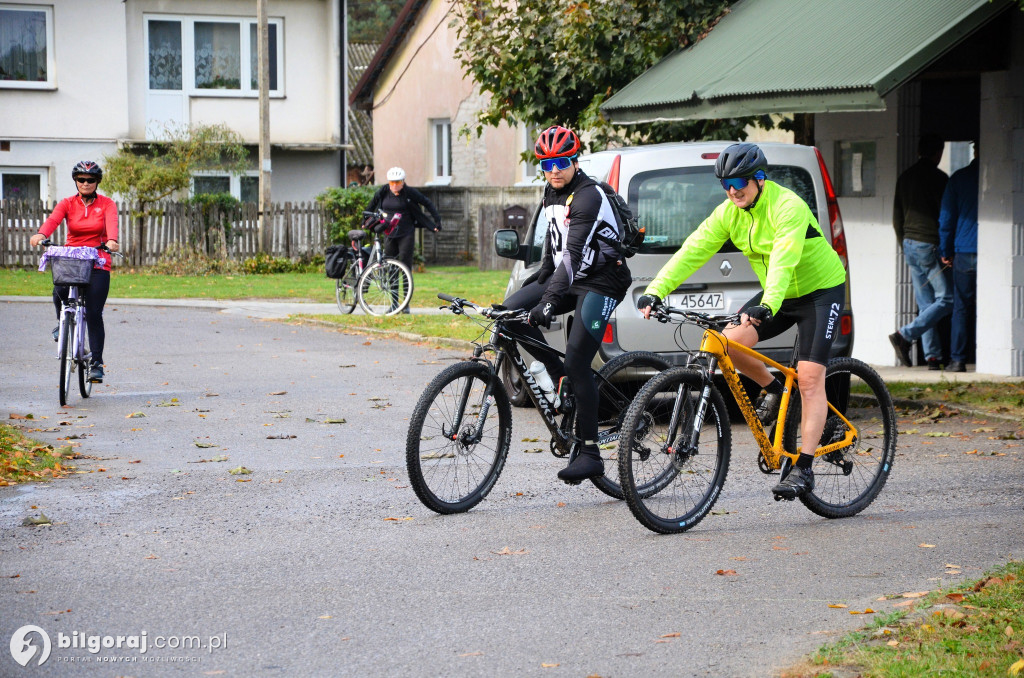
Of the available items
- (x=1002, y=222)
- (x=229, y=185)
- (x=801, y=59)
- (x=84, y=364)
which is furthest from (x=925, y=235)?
(x=229, y=185)

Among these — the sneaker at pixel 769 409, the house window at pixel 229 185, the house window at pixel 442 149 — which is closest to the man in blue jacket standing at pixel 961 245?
the sneaker at pixel 769 409

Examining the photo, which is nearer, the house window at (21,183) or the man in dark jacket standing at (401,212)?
the man in dark jacket standing at (401,212)

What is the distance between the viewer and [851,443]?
7285 millimetres

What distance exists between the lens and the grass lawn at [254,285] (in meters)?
22.9

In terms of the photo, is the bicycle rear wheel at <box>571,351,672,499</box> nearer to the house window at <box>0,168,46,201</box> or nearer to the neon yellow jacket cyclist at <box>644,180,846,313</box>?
the neon yellow jacket cyclist at <box>644,180,846,313</box>

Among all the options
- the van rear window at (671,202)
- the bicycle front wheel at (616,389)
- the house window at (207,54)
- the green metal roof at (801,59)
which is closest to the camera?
the bicycle front wheel at (616,389)

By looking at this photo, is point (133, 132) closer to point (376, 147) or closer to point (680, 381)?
point (376, 147)

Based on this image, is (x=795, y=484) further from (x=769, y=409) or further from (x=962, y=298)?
(x=962, y=298)

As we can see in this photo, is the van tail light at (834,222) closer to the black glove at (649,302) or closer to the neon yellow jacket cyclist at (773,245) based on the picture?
the neon yellow jacket cyclist at (773,245)

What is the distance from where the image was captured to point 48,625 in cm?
521

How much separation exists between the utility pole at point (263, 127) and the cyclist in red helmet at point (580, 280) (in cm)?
2292

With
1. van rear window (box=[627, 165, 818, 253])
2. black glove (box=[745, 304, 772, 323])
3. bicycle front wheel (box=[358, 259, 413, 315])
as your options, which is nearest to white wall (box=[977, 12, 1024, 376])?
van rear window (box=[627, 165, 818, 253])

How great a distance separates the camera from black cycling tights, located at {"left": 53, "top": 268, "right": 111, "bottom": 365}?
456 inches

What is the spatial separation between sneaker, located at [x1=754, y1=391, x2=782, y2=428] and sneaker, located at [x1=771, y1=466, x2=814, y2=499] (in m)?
0.28
